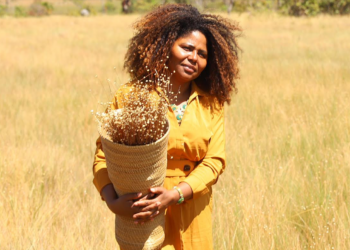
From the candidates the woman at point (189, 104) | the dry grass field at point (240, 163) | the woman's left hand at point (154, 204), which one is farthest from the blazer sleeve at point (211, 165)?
the dry grass field at point (240, 163)

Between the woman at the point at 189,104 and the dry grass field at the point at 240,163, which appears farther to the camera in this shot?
the dry grass field at the point at 240,163

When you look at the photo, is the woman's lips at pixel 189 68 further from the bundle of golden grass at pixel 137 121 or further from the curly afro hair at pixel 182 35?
the bundle of golden grass at pixel 137 121

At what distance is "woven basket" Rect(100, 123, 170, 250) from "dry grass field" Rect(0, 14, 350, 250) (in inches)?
12.9

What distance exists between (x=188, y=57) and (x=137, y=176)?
0.61 meters

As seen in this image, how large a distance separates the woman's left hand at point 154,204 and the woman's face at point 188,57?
528 mm

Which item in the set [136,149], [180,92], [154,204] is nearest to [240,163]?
[180,92]

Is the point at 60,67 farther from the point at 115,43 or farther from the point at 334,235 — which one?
the point at 334,235

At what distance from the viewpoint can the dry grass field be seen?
2891mm

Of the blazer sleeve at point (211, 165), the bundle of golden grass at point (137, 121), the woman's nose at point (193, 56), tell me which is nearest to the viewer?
the bundle of golden grass at point (137, 121)

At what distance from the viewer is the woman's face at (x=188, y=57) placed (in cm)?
209

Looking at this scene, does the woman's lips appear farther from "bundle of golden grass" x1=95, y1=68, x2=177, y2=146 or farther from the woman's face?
"bundle of golden grass" x1=95, y1=68, x2=177, y2=146

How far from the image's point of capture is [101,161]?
204 cm

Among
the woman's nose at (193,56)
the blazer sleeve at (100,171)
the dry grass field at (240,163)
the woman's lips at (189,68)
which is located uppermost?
the woman's nose at (193,56)

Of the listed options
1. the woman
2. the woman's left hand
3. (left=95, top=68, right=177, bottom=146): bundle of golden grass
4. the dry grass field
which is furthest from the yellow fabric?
the dry grass field
